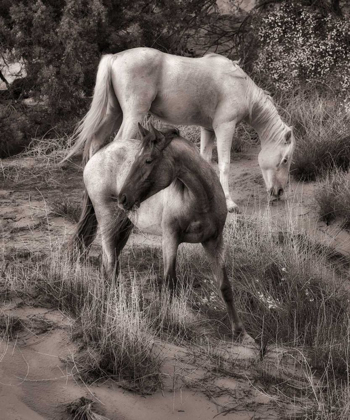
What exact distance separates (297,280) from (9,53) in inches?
222

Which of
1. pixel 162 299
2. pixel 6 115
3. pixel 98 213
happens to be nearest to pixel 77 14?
pixel 6 115

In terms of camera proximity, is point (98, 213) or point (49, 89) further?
point (49, 89)

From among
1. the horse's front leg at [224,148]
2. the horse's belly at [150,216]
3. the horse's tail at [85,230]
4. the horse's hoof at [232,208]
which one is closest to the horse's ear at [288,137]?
the horse's front leg at [224,148]

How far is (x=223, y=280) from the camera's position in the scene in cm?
604

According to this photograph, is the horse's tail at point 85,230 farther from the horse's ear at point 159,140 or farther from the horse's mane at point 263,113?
the horse's mane at point 263,113

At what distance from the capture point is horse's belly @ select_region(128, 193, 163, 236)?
618cm

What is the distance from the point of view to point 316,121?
10852 millimetres

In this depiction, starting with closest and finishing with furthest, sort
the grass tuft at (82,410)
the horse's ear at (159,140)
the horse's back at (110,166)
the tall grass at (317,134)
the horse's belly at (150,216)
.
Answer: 1. the grass tuft at (82,410)
2. the horse's ear at (159,140)
3. the horse's belly at (150,216)
4. the horse's back at (110,166)
5. the tall grass at (317,134)

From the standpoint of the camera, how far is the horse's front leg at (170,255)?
5957mm

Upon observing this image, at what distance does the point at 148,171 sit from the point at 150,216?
103cm

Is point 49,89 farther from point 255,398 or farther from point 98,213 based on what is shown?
point 255,398

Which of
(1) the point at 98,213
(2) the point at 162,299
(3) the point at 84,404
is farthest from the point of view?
(1) the point at 98,213

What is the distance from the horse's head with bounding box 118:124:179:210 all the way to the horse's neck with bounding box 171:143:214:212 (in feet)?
0.51

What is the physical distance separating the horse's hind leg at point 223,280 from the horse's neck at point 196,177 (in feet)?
1.25
